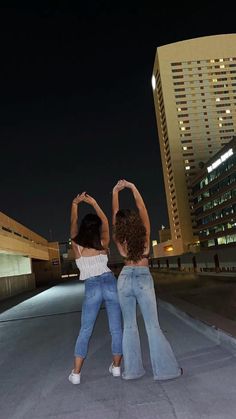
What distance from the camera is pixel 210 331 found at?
675cm

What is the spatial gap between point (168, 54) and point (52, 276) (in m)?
141

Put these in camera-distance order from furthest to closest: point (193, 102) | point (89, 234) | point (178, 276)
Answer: point (193, 102) → point (178, 276) → point (89, 234)

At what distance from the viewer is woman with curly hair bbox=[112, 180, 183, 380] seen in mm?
4512

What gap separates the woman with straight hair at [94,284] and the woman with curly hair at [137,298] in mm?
154

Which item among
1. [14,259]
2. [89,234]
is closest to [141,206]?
[89,234]

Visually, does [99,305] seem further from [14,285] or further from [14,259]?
[14,259]

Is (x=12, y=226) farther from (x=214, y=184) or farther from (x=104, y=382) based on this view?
(x=214, y=184)

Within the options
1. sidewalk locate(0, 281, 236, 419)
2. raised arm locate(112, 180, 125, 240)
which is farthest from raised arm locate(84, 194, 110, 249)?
sidewalk locate(0, 281, 236, 419)

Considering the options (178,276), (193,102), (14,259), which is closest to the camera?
(178,276)

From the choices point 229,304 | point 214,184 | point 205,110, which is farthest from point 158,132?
point 229,304

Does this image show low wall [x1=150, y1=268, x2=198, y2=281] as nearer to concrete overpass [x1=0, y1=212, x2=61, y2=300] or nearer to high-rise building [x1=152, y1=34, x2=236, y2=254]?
concrete overpass [x1=0, y1=212, x2=61, y2=300]

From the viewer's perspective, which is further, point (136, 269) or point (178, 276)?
point (178, 276)

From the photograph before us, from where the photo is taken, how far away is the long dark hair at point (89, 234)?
491cm

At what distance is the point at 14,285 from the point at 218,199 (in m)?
83.0
